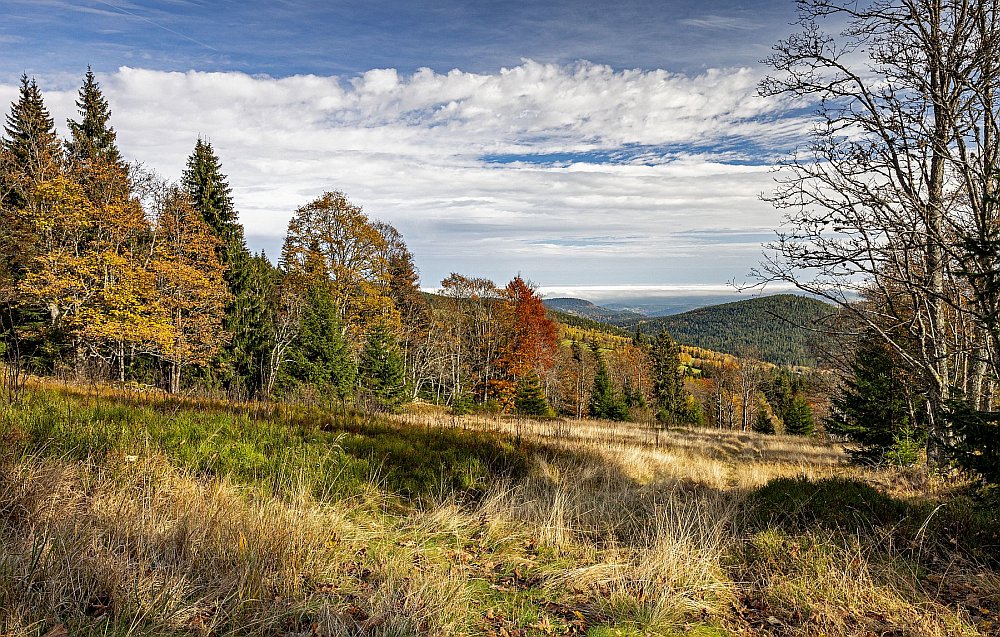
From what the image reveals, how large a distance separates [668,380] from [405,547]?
51.5 m

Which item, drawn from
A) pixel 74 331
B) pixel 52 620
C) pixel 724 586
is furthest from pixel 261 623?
pixel 74 331

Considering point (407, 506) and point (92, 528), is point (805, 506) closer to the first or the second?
point (407, 506)

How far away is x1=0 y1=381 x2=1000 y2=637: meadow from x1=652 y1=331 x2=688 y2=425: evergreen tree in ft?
145

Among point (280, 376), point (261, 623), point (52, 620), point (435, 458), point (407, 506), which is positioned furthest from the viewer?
point (280, 376)

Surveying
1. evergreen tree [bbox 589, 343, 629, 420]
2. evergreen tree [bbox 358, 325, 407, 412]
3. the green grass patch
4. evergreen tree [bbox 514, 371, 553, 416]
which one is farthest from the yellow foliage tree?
evergreen tree [bbox 589, 343, 629, 420]

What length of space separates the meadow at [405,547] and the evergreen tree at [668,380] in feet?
145

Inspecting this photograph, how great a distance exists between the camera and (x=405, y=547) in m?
4.21

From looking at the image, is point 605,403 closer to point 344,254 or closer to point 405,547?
point 344,254

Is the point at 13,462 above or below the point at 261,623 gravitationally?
above

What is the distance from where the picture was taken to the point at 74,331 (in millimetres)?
19406

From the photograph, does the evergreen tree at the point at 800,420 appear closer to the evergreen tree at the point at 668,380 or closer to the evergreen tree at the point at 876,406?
the evergreen tree at the point at 668,380

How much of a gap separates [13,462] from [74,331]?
794 inches

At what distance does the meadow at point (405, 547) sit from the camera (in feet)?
9.35

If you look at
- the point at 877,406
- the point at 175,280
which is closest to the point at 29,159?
the point at 175,280
